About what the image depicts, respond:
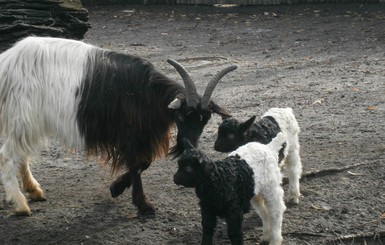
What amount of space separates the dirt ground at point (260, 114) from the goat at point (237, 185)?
15.5 inches

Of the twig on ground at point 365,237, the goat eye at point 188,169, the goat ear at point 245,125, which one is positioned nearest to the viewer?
the goat eye at point 188,169

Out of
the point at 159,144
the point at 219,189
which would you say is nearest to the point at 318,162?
the point at 159,144

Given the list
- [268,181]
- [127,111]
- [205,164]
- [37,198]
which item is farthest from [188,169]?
[37,198]

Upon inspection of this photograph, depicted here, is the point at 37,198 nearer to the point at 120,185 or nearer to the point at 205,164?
the point at 120,185

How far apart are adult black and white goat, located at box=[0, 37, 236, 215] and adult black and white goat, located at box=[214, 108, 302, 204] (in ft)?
1.20

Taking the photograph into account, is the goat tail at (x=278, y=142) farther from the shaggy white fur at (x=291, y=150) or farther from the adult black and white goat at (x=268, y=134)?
the shaggy white fur at (x=291, y=150)

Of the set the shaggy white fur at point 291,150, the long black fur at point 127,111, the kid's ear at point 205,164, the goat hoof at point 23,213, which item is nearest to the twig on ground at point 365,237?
the shaggy white fur at point 291,150

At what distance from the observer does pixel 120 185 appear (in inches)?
264

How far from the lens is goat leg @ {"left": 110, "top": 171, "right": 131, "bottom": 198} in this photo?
22.0ft

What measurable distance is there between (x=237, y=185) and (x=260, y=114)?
3.92 meters

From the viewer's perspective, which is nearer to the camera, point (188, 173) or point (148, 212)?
point (188, 173)

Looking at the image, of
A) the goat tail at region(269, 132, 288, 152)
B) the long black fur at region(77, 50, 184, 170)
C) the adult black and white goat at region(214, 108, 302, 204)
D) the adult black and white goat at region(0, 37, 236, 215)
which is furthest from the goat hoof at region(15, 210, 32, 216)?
the goat tail at region(269, 132, 288, 152)

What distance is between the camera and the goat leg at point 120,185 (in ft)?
→ 22.0

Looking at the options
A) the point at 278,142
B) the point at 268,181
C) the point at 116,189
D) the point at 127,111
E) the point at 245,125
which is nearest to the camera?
the point at 268,181
